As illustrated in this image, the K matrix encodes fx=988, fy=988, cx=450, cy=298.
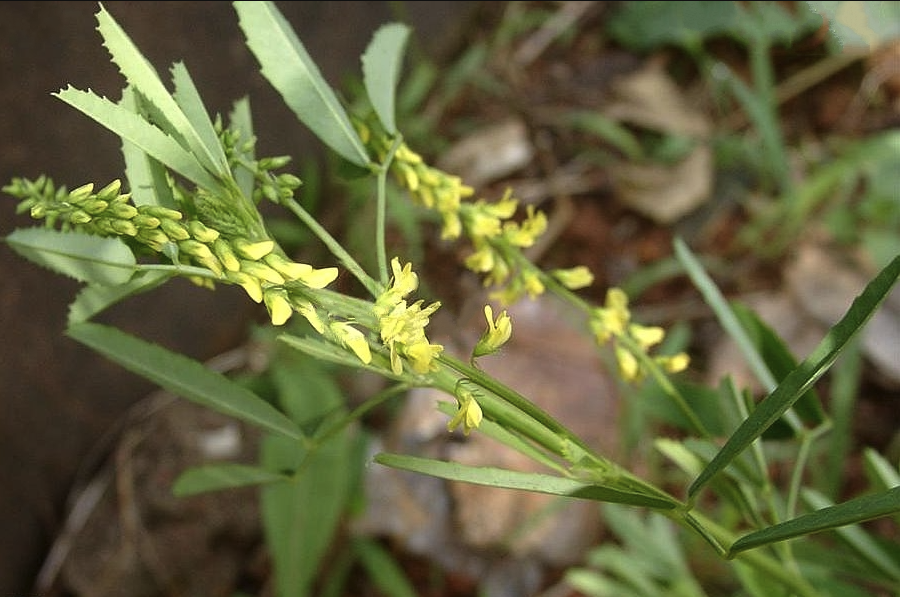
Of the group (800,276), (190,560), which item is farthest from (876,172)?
(190,560)

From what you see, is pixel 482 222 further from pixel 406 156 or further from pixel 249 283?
pixel 249 283

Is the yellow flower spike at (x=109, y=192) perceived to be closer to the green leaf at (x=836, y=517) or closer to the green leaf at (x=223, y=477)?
the green leaf at (x=223, y=477)

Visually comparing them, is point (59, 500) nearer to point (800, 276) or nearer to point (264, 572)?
point (264, 572)

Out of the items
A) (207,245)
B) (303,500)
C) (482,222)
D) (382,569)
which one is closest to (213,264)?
(207,245)

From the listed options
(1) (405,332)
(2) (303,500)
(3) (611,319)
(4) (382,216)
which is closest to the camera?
(1) (405,332)

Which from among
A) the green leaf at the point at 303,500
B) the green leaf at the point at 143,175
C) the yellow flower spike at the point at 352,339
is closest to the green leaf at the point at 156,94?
the green leaf at the point at 143,175

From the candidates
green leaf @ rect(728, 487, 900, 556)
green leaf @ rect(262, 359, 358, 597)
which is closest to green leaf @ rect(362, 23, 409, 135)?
green leaf @ rect(728, 487, 900, 556)
